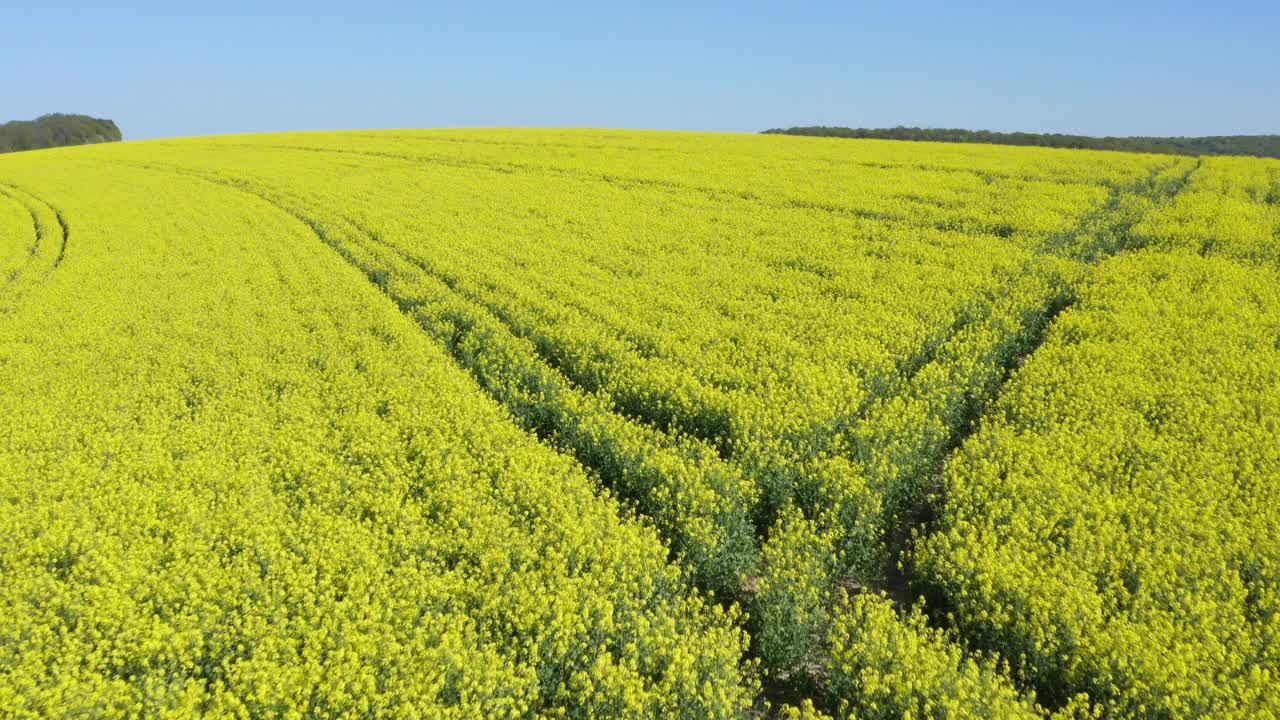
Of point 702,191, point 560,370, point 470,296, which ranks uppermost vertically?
point 702,191

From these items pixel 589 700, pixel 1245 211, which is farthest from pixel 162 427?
pixel 1245 211

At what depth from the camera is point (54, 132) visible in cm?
6981

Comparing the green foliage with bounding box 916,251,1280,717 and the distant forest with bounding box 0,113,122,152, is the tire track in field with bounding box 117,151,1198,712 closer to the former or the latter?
the green foliage with bounding box 916,251,1280,717

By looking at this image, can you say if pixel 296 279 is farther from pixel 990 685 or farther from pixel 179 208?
pixel 990 685

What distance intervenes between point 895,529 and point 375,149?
38331 millimetres

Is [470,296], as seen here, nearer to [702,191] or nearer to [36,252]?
[702,191]

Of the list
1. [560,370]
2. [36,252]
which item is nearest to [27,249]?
[36,252]

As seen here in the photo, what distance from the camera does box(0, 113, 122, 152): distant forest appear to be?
67.6 metres

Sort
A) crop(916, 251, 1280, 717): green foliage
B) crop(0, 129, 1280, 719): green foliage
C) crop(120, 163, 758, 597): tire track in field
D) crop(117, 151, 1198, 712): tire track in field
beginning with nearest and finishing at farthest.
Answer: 1. crop(916, 251, 1280, 717): green foliage
2. crop(0, 129, 1280, 719): green foliage
3. crop(120, 163, 758, 597): tire track in field
4. crop(117, 151, 1198, 712): tire track in field

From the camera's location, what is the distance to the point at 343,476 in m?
7.42

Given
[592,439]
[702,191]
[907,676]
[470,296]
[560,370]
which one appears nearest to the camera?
[907,676]

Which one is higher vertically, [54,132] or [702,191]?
[54,132]

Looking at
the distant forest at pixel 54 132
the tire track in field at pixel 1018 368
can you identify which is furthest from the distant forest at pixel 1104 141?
the distant forest at pixel 54 132

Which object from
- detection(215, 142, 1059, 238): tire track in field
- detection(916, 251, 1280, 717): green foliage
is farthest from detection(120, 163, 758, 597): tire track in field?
detection(215, 142, 1059, 238): tire track in field
